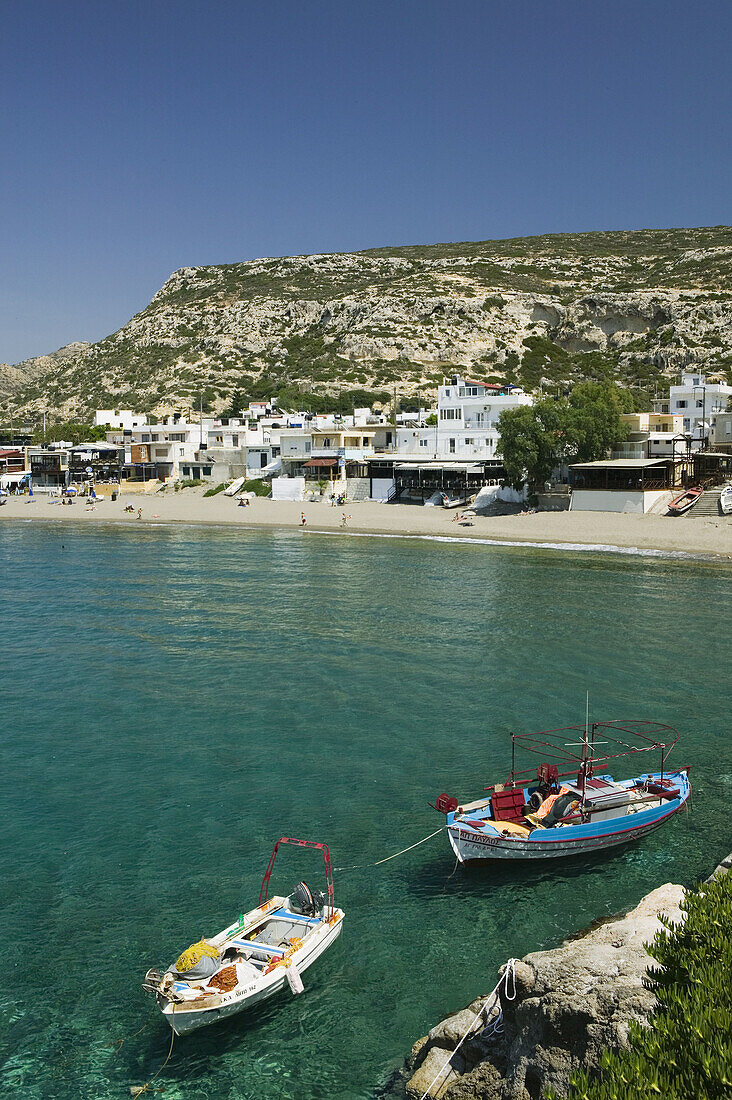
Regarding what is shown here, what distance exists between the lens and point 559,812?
17516 millimetres

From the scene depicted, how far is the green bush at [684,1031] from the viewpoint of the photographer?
6.68m

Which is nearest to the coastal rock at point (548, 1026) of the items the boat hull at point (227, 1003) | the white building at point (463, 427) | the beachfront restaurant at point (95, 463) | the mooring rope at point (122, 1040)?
the boat hull at point (227, 1003)

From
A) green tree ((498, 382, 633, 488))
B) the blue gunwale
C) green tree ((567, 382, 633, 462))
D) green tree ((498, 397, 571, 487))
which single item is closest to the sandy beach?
green tree ((498, 397, 571, 487))

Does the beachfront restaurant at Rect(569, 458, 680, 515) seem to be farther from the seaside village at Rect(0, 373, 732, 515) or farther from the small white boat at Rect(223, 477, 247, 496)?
the small white boat at Rect(223, 477, 247, 496)

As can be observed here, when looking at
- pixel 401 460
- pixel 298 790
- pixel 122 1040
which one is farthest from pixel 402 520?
pixel 122 1040

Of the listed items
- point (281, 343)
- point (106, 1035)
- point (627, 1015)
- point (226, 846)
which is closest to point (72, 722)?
point (226, 846)

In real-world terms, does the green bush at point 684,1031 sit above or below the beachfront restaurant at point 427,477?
below

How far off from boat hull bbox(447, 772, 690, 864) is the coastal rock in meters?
4.67

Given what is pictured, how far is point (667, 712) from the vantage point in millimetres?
25312

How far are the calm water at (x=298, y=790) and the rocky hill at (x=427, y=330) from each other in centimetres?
9436

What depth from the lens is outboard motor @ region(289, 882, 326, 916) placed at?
14.7m

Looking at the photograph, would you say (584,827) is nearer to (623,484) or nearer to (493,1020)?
(493,1020)

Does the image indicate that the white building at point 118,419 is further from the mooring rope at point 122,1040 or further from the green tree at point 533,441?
the mooring rope at point 122,1040

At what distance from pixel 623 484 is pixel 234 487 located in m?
45.2
